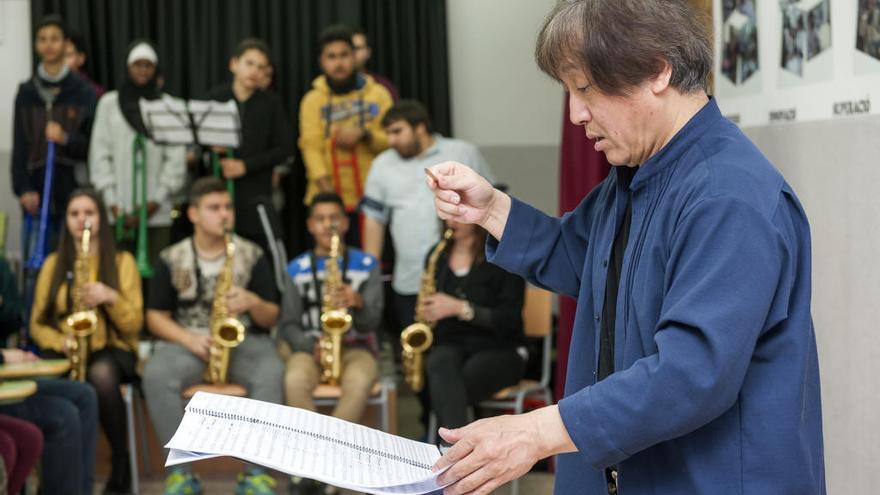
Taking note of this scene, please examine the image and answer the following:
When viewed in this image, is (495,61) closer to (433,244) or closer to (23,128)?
(433,244)

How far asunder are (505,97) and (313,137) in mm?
1803

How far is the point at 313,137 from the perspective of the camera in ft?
19.8

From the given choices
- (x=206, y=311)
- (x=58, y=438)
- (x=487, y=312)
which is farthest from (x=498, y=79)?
(x=58, y=438)

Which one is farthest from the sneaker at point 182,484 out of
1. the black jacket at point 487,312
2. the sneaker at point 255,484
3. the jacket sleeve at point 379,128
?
the jacket sleeve at point 379,128

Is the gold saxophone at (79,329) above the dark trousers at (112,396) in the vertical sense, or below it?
above

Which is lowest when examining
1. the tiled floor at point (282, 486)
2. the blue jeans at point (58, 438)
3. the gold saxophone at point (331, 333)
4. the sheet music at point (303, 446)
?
the tiled floor at point (282, 486)

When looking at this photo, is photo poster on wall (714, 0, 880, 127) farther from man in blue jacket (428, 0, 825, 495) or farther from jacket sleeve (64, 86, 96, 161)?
jacket sleeve (64, 86, 96, 161)

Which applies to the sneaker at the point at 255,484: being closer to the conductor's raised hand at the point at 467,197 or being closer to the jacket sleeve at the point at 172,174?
the jacket sleeve at the point at 172,174

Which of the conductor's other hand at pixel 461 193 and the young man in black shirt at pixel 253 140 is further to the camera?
the young man in black shirt at pixel 253 140

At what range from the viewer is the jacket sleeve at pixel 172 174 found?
5863mm

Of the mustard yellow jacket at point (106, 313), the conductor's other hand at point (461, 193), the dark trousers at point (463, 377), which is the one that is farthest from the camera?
the mustard yellow jacket at point (106, 313)

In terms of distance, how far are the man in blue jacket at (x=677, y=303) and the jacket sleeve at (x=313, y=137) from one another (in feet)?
14.7

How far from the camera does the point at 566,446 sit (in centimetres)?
142

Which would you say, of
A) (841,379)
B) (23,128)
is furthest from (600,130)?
(23,128)
